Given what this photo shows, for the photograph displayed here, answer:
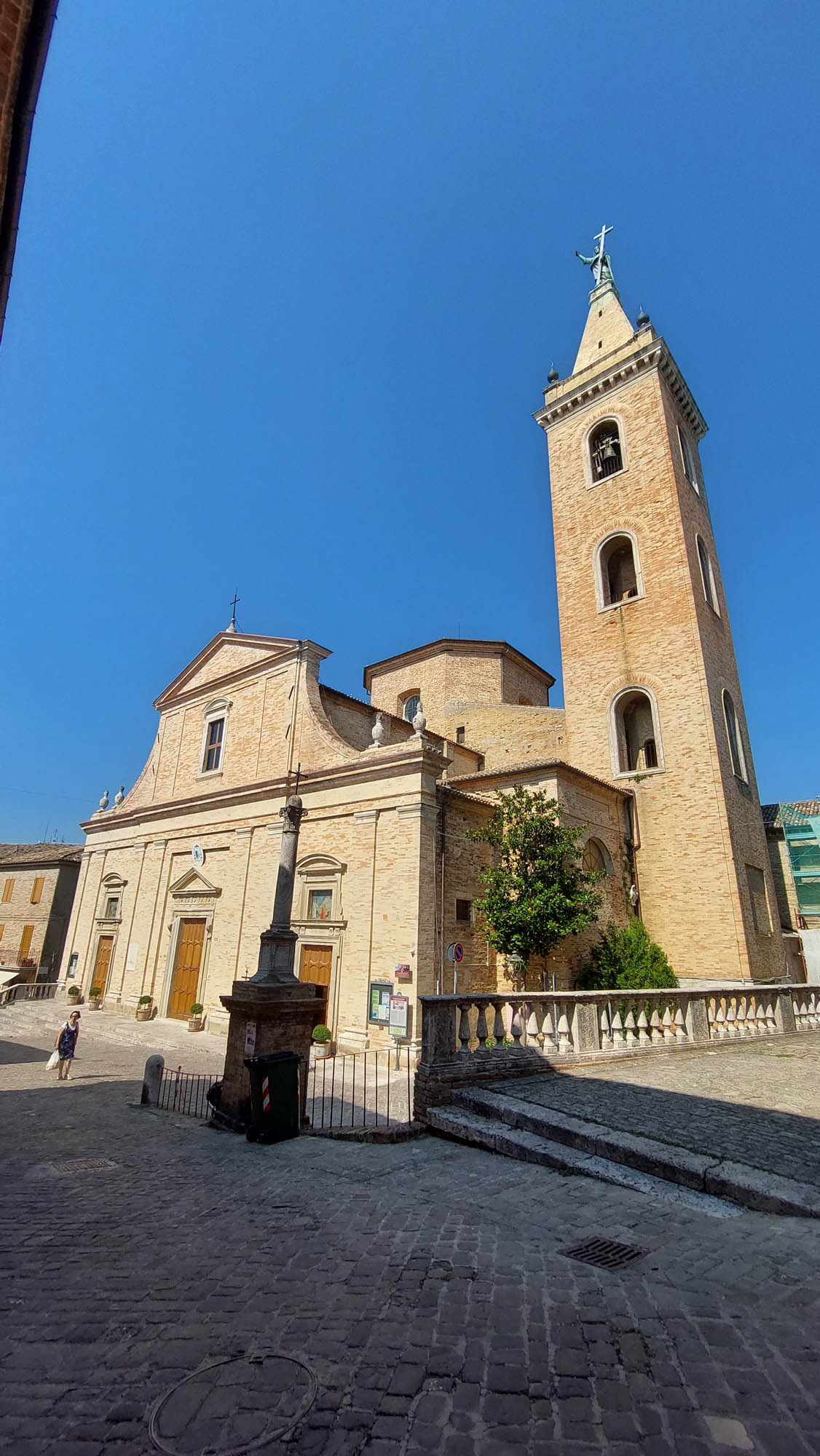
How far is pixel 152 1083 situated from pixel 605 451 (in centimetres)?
2215

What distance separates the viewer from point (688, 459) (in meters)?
22.6

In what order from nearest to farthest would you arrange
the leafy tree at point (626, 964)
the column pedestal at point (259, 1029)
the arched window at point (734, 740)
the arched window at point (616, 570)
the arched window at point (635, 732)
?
the column pedestal at point (259, 1029), the leafy tree at point (626, 964), the arched window at point (734, 740), the arched window at point (635, 732), the arched window at point (616, 570)

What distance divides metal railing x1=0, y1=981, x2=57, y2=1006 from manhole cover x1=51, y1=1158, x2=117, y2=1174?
21.0 m

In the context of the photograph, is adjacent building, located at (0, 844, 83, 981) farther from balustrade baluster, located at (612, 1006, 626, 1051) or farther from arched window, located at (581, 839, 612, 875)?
balustrade baluster, located at (612, 1006, 626, 1051)

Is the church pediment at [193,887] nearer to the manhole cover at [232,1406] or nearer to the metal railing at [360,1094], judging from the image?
the metal railing at [360,1094]

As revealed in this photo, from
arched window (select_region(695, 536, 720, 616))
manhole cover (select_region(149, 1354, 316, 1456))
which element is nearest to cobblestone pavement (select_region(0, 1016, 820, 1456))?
manhole cover (select_region(149, 1354, 316, 1456))

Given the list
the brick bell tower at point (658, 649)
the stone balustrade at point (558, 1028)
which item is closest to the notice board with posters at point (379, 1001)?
the stone balustrade at point (558, 1028)

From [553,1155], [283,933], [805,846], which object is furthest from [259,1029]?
[805,846]

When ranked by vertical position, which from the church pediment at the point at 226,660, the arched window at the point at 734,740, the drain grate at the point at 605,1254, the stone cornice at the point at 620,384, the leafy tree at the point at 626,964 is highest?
the stone cornice at the point at 620,384

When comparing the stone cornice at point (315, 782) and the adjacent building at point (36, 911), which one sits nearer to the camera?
the stone cornice at point (315, 782)

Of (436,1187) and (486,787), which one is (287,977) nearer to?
(436,1187)

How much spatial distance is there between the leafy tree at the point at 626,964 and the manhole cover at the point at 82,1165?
10.9 m

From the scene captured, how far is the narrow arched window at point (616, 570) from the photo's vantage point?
21188 mm

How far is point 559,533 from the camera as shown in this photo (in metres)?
23.2
